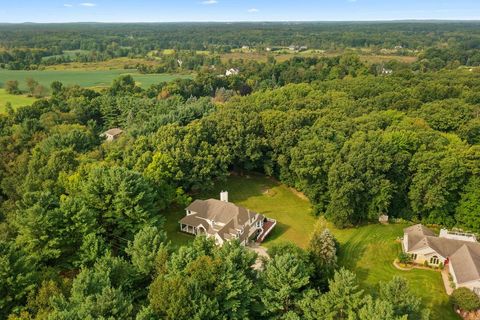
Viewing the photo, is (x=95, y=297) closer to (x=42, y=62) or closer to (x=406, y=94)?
(x=406, y=94)

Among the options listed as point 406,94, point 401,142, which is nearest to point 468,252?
point 401,142

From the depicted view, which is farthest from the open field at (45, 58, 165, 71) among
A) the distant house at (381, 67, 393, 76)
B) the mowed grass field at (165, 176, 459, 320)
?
the mowed grass field at (165, 176, 459, 320)

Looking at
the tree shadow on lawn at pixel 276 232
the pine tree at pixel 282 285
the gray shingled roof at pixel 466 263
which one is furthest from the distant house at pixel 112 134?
the gray shingled roof at pixel 466 263

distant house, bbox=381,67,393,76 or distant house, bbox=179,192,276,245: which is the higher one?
distant house, bbox=381,67,393,76

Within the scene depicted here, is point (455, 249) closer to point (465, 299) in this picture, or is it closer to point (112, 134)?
point (465, 299)

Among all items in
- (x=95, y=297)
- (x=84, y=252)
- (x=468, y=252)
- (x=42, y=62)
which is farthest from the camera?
(x=42, y=62)

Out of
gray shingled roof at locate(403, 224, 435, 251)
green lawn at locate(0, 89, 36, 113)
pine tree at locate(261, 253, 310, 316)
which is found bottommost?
gray shingled roof at locate(403, 224, 435, 251)

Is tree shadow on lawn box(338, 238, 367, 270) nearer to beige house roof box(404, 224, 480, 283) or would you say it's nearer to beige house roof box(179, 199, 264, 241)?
beige house roof box(404, 224, 480, 283)

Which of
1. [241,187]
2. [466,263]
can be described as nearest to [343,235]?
[466,263]
